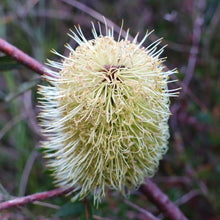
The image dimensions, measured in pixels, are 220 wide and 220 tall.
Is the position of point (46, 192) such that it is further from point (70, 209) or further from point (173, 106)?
point (173, 106)

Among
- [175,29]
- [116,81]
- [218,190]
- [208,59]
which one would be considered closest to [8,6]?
[175,29]

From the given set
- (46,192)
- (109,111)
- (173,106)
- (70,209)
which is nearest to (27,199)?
(46,192)

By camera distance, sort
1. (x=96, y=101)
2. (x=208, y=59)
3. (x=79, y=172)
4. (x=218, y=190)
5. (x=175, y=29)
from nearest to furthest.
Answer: (x=96, y=101) → (x=79, y=172) → (x=218, y=190) → (x=208, y=59) → (x=175, y=29)

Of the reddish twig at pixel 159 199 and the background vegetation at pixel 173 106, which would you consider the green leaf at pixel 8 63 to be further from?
the reddish twig at pixel 159 199

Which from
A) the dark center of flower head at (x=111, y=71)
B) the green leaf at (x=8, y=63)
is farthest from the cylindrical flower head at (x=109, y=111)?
the green leaf at (x=8, y=63)

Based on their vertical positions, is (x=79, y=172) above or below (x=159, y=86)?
→ below

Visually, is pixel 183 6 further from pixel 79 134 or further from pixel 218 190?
pixel 79 134

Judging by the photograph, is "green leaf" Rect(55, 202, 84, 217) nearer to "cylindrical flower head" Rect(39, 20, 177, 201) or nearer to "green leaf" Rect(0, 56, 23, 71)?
"cylindrical flower head" Rect(39, 20, 177, 201)
